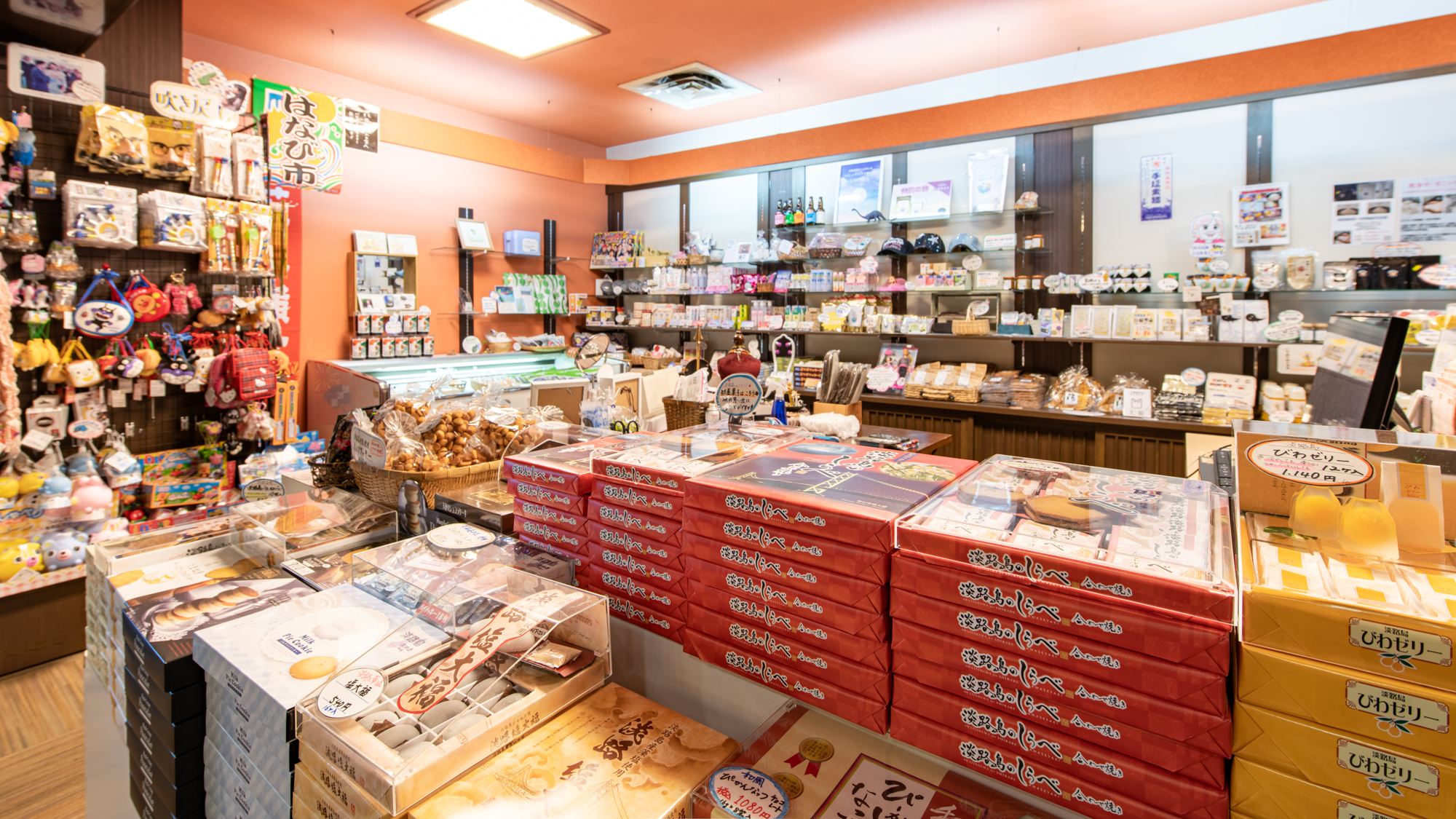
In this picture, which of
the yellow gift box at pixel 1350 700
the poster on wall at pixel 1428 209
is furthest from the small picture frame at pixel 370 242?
the poster on wall at pixel 1428 209

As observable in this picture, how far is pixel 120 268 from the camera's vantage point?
362cm

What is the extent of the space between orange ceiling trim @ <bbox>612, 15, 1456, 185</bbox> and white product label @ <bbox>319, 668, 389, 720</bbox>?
5247 mm

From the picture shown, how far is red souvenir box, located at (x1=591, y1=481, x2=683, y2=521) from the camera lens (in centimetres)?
126

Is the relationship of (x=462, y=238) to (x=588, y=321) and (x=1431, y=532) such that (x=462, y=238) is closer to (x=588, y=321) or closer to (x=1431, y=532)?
(x=588, y=321)

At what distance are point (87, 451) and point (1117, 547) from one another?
4746mm

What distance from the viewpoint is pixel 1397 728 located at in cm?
67

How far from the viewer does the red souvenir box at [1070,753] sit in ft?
2.52

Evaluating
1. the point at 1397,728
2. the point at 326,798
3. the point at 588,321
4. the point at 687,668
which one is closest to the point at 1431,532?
the point at 1397,728

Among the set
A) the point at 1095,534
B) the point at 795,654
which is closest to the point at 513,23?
the point at 795,654

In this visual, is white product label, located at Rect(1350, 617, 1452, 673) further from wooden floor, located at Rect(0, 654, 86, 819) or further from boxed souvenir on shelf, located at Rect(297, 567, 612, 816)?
wooden floor, located at Rect(0, 654, 86, 819)

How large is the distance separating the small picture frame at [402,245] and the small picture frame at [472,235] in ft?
1.44

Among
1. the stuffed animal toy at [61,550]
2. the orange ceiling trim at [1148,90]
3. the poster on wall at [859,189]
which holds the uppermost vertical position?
the orange ceiling trim at [1148,90]

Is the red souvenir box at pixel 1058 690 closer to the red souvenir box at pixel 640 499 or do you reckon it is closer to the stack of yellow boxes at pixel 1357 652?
the stack of yellow boxes at pixel 1357 652

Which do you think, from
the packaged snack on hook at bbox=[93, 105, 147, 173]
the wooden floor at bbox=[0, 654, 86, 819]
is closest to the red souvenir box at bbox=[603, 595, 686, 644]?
the wooden floor at bbox=[0, 654, 86, 819]
